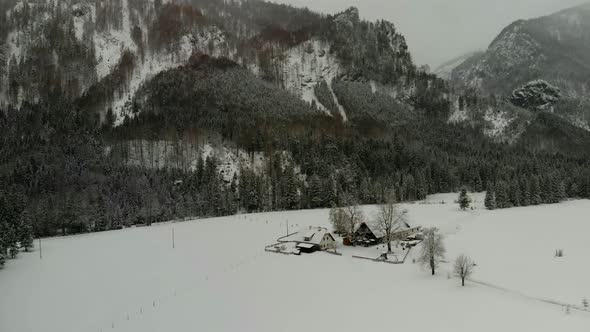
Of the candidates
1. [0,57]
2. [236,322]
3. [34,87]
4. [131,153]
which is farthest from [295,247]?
[0,57]

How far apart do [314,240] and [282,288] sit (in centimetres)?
1699

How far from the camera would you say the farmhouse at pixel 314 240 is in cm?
5403

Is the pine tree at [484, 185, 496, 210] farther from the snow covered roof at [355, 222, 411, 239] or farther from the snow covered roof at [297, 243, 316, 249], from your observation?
the snow covered roof at [297, 243, 316, 249]

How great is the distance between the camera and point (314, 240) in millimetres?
55031

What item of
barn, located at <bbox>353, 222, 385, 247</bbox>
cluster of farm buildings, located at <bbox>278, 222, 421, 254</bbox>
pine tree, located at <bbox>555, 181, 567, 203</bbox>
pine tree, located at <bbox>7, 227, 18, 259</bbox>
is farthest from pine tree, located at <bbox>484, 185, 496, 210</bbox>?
pine tree, located at <bbox>7, 227, 18, 259</bbox>

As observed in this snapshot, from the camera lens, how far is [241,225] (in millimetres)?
76875

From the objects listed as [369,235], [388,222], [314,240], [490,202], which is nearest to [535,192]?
[490,202]

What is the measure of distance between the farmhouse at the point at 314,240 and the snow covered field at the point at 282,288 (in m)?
2.18

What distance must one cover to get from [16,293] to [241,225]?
131 ft

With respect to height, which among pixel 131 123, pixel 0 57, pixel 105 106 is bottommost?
pixel 131 123

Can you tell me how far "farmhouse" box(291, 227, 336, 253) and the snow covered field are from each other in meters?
2.18

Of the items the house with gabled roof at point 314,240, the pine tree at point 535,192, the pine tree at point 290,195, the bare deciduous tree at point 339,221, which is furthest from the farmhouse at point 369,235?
the pine tree at point 535,192

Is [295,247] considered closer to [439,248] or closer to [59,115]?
[439,248]

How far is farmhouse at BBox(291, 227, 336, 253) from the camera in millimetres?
54028
